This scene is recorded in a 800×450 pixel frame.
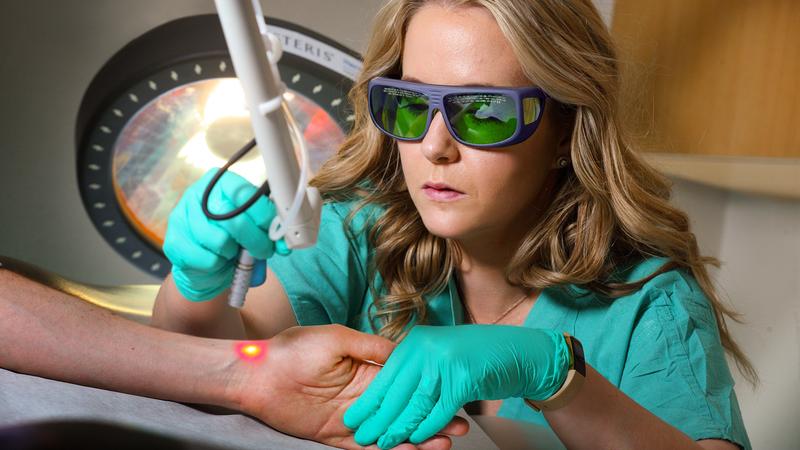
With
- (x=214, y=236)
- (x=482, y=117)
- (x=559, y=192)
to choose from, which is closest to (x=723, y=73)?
(x=559, y=192)

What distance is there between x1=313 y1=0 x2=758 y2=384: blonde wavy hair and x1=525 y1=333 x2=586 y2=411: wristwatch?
177 millimetres

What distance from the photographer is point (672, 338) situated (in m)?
0.87

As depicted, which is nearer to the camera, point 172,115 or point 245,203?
point 245,203

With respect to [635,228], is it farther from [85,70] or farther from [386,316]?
[85,70]

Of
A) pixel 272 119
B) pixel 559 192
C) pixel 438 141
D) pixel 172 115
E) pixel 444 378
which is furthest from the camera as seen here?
pixel 172 115

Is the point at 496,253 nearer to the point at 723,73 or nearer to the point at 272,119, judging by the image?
Answer: the point at 272,119

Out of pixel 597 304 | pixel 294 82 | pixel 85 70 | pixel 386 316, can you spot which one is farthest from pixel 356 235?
pixel 85 70

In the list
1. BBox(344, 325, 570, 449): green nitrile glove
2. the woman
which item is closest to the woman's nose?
the woman

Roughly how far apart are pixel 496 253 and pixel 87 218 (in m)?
0.77

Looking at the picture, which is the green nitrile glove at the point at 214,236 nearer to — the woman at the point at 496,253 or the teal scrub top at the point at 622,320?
the woman at the point at 496,253

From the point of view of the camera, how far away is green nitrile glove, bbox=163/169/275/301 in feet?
2.17

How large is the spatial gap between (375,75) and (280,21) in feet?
1.67

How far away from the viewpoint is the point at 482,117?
800 mm

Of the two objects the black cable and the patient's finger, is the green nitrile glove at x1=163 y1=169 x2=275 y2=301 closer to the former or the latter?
the black cable
